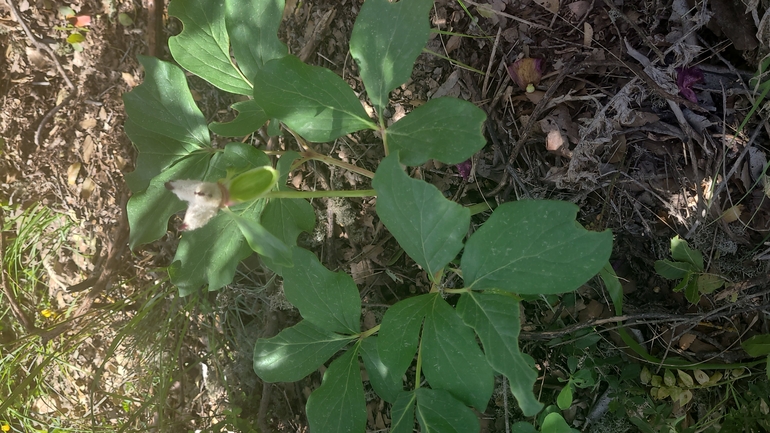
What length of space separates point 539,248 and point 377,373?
1.72 feet

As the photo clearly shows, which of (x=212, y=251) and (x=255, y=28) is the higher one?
(x=255, y=28)

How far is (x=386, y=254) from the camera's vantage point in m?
1.70

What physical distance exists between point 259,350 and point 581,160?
3.05 feet

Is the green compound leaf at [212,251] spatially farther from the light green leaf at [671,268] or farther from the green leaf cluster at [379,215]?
the light green leaf at [671,268]

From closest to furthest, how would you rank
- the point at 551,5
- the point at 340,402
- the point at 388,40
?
the point at 388,40, the point at 340,402, the point at 551,5

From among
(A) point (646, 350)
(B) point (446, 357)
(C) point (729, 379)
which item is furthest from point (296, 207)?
(C) point (729, 379)

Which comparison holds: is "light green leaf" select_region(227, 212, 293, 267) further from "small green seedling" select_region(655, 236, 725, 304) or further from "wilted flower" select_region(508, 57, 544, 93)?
"small green seedling" select_region(655, 236, 725, 304)

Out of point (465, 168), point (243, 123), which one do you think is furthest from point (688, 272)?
point (243, 123)

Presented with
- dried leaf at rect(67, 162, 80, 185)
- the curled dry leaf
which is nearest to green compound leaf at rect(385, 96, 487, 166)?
the curled dry leaf

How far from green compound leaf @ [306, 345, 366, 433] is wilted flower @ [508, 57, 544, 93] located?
83 cm

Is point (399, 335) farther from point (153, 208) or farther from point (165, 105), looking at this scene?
point (165, 105)

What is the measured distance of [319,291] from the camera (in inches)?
46.6

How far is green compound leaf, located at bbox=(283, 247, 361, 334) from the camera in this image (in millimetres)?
1174

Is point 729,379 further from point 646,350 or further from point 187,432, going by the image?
point 187,432
